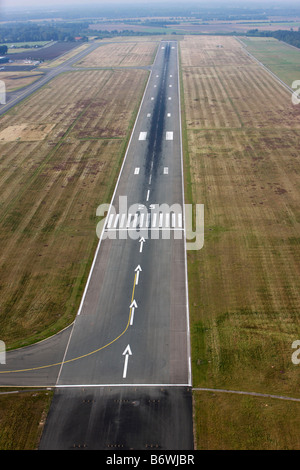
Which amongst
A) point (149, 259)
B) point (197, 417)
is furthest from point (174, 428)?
point (149, 259)

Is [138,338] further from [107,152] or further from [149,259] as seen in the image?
[107,152]

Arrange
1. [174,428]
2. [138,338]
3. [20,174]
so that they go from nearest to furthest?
[174,428] < [138,338] < [20,174]

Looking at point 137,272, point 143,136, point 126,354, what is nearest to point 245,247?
point 137,272

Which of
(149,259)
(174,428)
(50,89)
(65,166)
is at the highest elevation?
(50,89)

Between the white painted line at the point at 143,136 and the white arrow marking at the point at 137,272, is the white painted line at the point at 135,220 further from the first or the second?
the white painted line at the point at 143,136

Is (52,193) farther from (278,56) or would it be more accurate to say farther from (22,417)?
(278,56)

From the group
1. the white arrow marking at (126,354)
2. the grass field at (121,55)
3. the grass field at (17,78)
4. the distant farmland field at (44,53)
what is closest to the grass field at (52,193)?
the white arrow marking at (126,354)
